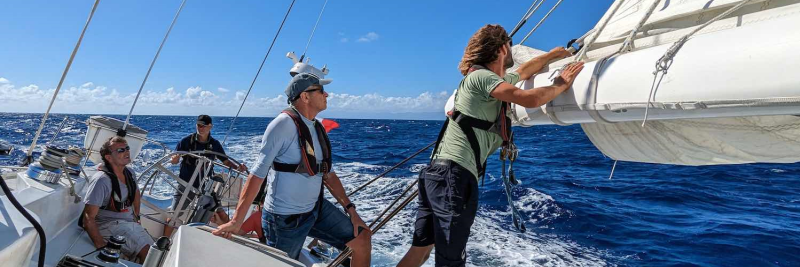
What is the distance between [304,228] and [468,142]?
936 millimetres

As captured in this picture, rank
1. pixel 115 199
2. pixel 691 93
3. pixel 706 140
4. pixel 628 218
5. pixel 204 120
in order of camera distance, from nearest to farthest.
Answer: pixel 691 93 < pixel 706 140 < pixel 115 199 < pixel 204 120 < pixel 628 218

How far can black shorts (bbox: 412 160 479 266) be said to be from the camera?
1835 mm

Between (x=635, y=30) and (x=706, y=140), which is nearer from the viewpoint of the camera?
(x=635, y=30)

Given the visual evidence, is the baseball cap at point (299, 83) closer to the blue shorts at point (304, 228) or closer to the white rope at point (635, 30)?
the blue shorts at point (304, 228)

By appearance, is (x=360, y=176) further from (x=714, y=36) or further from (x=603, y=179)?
(x=714, y=36)

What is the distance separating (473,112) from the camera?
1.85 meters

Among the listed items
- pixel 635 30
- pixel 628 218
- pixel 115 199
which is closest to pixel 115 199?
pixel 115 199

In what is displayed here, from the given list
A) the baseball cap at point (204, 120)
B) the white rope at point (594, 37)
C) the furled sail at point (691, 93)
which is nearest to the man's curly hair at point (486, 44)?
the furled sail at point (691, 93)

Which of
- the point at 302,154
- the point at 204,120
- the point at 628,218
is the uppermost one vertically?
the point at 204,120

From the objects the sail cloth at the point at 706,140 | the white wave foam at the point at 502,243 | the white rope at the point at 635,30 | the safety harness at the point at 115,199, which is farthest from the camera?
the white wave foam at the point at 502,243

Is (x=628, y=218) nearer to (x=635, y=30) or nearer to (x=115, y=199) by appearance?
(x=635, y=30)

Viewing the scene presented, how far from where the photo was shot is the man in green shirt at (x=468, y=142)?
183 cm

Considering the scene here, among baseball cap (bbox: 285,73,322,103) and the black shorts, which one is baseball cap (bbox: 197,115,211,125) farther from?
the black shorts

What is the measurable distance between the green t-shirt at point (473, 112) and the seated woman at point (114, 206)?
2.30m
